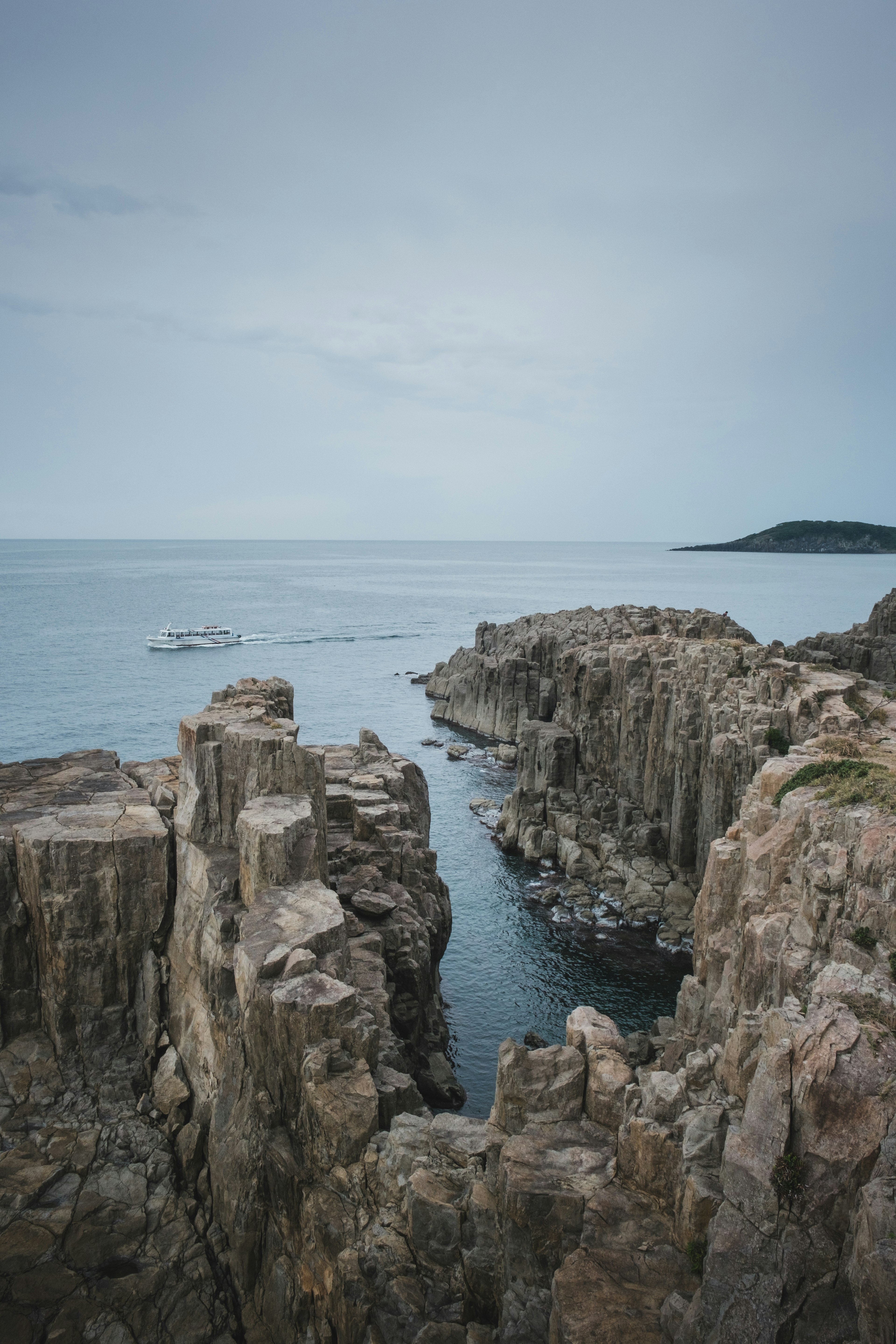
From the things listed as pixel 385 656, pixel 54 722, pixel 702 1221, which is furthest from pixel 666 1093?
pixel 385 656

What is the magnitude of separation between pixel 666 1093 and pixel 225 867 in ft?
54.1

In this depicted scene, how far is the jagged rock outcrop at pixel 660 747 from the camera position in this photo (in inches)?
1969

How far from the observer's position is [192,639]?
166625mm

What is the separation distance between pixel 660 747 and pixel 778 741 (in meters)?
16.4

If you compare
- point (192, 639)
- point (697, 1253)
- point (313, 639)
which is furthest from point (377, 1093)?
point (313, 639)

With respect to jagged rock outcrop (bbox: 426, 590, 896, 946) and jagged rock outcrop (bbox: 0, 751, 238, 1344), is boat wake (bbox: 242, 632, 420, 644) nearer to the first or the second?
jagged rock outcrop (bbox: 426, 590, 896, 946)

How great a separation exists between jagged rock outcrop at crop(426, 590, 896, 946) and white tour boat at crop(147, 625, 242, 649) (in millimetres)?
97075

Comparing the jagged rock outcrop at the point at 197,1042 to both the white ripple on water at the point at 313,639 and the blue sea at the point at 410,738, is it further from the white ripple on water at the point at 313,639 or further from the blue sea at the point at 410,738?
the white ripple on water at the point at 313,639

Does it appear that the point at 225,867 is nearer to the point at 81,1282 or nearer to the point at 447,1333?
the point at 81,1282

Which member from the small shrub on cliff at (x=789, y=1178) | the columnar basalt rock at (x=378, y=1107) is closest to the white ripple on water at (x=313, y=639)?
the columnar basalt rock at (x=378, y=1107)

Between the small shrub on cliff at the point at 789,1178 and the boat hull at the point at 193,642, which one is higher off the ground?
the small shrub on cliff at the point at 789,1178

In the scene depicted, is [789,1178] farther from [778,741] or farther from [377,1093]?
[778,741]

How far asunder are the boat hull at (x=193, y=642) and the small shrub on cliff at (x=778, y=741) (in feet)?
440

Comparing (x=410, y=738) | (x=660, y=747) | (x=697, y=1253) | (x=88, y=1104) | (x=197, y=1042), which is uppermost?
(x=697, y=1253)
